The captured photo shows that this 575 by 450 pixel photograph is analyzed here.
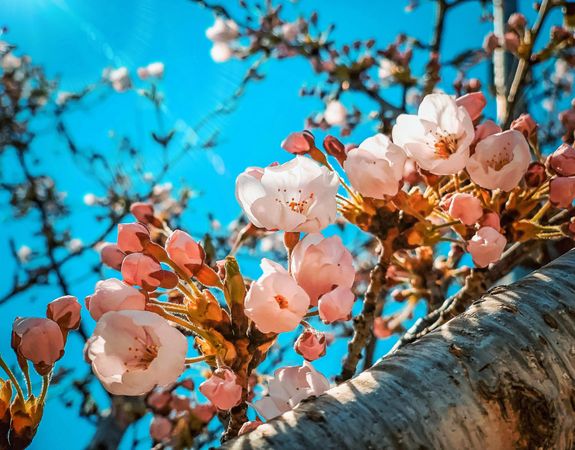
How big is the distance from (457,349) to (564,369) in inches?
6.3

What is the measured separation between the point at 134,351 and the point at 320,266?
1.08 feet

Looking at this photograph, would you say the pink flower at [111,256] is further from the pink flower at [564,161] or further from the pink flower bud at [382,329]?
the pink flower bud at [382,329]

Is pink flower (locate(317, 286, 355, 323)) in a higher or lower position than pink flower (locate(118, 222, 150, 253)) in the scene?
lower

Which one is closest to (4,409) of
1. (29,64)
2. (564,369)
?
(564,369)

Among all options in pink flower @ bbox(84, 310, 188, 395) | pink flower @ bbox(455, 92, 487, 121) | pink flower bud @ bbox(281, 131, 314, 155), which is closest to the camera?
pink flower @ bbox(84, 310, 188, 395)

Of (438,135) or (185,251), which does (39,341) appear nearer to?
(185,251)

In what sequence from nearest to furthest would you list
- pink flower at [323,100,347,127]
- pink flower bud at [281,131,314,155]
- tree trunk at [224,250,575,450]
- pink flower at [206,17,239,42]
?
tree trunk at [224,250,575,450]
pink flower bud at [281,131,314,155]
pink flower at [323,100,347,127]
pink flower at [206,17,239,42]

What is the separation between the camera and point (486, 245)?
109 cm

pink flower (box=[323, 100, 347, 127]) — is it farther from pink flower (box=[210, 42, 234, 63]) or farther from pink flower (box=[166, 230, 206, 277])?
pink flower (box=[166, 230, 206, 277])

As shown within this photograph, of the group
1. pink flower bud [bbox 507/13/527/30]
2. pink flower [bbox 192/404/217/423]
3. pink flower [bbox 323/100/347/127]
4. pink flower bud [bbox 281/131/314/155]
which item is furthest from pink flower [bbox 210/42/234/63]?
pink flower bud [bbox 281/131/314/155]

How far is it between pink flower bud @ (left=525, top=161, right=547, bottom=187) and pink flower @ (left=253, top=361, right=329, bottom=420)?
0.67 m

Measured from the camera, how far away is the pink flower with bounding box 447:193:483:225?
1.09 metres

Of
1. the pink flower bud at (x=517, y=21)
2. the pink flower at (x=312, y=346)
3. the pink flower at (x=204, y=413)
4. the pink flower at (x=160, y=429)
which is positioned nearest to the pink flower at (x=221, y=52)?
the pink flower bud at (x=517, y=21)

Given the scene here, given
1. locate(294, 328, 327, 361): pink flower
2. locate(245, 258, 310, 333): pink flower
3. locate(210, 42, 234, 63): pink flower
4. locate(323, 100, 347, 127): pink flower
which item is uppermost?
locate(210, 42, 234, 63): pink flower
